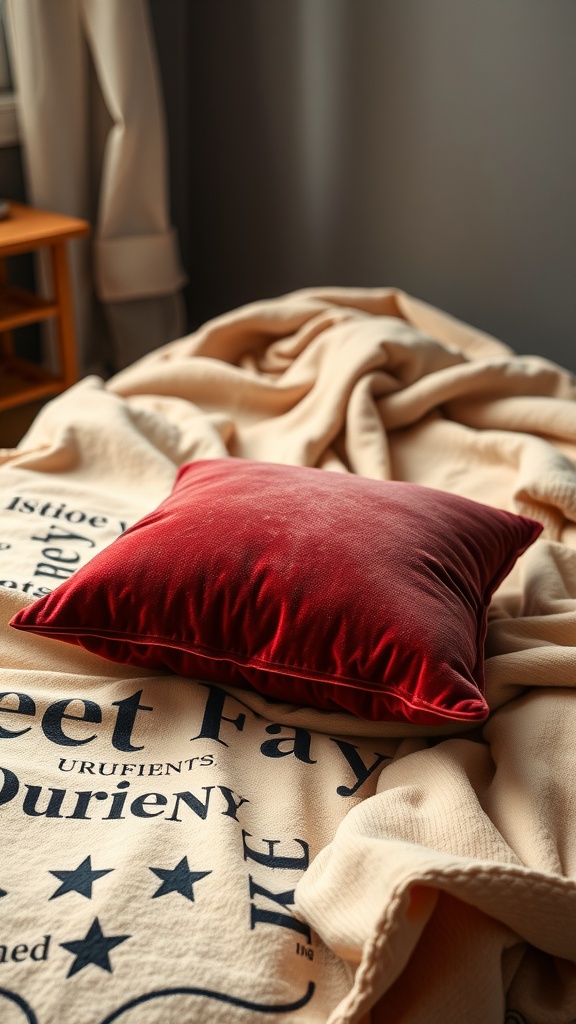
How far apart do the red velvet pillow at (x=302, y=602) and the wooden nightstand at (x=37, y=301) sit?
1266 millimetres

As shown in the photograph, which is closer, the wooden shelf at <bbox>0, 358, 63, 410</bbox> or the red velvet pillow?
the red velvet pillow

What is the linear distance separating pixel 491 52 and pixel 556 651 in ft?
4.92

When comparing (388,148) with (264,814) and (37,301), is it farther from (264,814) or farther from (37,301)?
(264,814)

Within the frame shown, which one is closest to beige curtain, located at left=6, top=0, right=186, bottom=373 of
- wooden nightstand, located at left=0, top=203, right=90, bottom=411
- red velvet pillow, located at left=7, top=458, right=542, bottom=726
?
wooden nightstand, located at left=0, top=203, right=90, bottom=411

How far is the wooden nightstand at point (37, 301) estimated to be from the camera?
2004mm

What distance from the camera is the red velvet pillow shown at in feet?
2.57

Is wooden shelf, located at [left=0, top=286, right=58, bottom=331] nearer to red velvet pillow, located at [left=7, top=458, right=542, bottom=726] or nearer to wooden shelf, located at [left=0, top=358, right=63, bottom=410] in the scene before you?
wooden shelf, located at [left=0, top=358, right=63, bottom=410]

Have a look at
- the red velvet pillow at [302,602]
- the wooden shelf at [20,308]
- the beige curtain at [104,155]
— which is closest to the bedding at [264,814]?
the red velvet pillow at [302,602]

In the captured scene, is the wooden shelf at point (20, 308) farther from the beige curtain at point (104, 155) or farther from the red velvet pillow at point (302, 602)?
the red velvet pillow at point (302, 602)

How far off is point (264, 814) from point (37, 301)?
5.40 ft

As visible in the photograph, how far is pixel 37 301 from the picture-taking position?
2152 mm

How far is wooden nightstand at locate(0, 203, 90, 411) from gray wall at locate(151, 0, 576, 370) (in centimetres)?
56

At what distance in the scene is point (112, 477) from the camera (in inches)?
50.5

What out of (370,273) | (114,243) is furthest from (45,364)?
(370,273)
